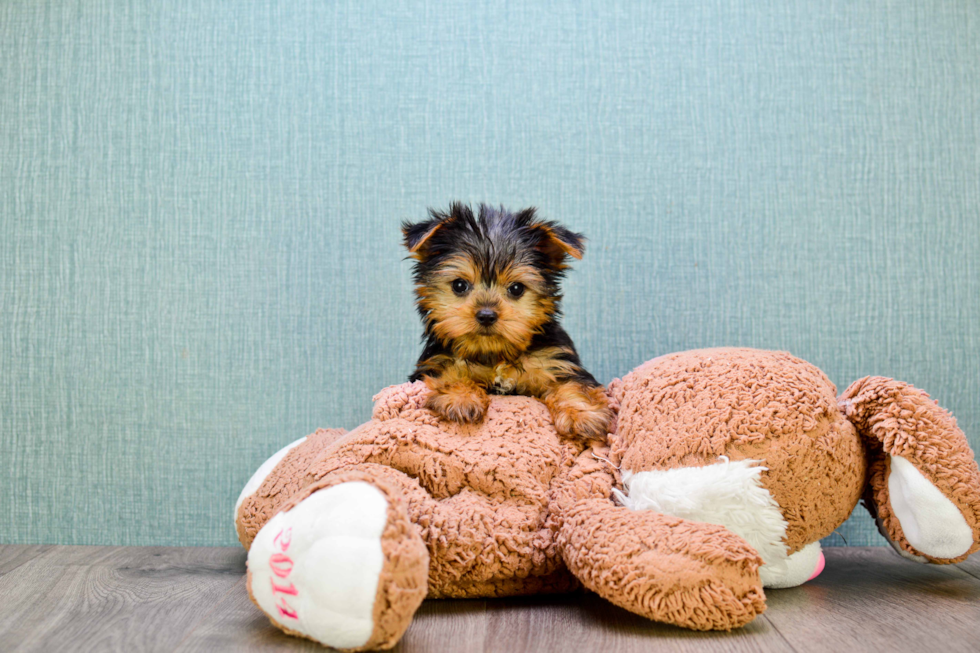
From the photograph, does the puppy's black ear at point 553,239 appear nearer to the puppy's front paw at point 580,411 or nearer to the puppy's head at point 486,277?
the puppy's head at point 486,277

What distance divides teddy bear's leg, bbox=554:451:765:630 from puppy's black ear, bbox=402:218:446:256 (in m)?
0.76

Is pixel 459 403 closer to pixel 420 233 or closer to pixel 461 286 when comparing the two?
pixel 461 286

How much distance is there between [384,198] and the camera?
2.27m

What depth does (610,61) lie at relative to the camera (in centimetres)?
228

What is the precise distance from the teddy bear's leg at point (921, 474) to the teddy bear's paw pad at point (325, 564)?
1132 millimetres

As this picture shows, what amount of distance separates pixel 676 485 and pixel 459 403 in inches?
20.3

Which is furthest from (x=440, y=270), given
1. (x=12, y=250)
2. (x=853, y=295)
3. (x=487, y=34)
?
(x=12, y=250)

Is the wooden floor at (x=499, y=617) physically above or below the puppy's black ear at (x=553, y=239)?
below

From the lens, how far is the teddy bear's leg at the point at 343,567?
3.91 ft

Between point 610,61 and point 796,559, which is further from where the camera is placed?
point 610,61

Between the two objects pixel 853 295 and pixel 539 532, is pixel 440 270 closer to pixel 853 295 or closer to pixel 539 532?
pixel 539 532

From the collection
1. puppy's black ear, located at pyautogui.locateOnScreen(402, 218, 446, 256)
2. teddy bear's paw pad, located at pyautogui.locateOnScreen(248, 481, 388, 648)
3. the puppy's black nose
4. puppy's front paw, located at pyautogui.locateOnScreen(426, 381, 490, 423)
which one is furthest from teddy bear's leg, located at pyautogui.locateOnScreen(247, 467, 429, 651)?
puppy's black ear, located at pyautogui.locateOnScreen(402, 218, 446, 256)

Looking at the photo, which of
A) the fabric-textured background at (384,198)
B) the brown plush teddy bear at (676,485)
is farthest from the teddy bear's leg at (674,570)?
the fabric-textured background at (384,198)

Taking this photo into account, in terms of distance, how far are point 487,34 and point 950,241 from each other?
64.0 inches
